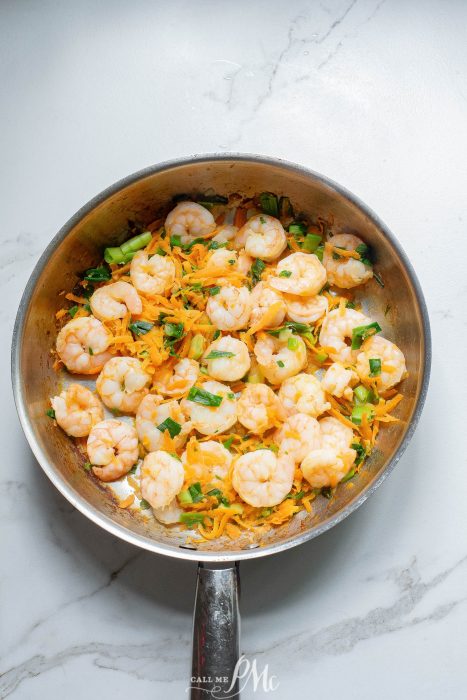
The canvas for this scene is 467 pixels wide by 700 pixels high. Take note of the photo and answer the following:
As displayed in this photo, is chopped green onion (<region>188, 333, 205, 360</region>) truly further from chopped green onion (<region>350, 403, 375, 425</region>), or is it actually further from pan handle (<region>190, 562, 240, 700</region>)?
pan handle (<region>190, 562, 240, 700</region>)

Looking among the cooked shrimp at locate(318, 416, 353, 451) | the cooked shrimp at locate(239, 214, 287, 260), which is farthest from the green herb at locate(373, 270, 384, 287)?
the cooked shrimp at locate(318, 416, 353, 451)

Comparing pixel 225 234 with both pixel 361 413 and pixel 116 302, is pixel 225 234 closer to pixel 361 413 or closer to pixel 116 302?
pixel 116 302

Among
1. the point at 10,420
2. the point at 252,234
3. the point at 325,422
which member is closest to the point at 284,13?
the point at 252,234

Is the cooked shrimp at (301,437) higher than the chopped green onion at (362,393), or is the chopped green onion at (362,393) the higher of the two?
the chopped green onion at (362,393)

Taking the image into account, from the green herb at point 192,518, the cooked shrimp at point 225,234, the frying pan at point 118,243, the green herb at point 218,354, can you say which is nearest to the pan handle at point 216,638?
the frying pan at point 118,243

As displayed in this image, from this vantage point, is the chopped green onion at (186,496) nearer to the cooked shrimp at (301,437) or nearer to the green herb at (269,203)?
the cooked shrimp at (301,437)

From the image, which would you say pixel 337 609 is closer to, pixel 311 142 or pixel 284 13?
pixel 311 142

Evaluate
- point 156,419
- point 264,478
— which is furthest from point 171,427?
point 264,478
